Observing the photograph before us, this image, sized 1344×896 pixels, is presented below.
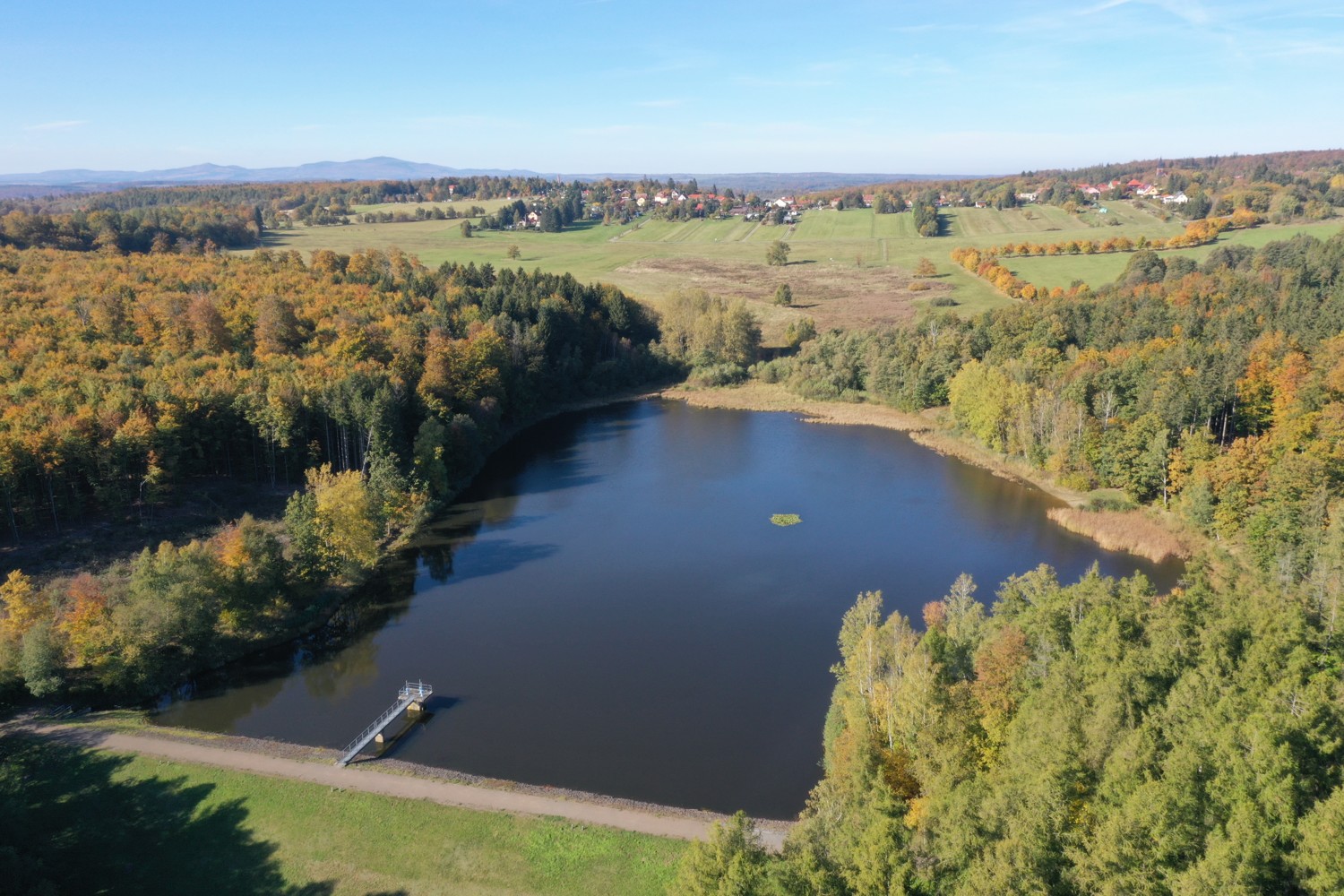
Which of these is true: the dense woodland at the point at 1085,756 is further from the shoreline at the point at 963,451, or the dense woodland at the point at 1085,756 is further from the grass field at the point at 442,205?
the grass field at the point at 442,205

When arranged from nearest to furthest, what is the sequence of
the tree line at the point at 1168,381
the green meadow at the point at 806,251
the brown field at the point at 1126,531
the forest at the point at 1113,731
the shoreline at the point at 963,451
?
the forest at the point at 1113,731, the tree line at the point at 1168,381, the brown field at the point at 1126,531, the shoreline at the point at 963,451, the green meadow at the point at 806,251

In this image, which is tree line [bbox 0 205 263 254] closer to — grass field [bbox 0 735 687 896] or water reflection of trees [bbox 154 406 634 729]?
water reflection of trees [bbox 154 406 634 729]

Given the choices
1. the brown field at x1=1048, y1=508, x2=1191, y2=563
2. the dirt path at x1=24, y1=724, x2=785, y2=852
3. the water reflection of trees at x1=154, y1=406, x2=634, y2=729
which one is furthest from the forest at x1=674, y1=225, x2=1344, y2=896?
the water reflection of trees at x1=154, y1=406, x2=634, y2=729

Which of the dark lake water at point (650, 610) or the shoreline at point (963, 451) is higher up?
the shoreline at point (963, 451)

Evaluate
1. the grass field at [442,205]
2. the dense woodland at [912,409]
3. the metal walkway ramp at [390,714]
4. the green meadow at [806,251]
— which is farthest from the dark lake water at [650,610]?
the grass field at [442,205]

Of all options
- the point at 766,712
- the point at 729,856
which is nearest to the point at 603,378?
the point at 766,712

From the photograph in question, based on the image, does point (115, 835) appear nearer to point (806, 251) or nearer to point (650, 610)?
point (650, 610)
